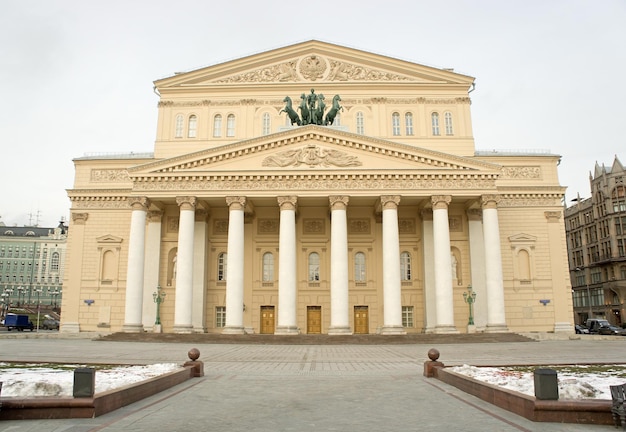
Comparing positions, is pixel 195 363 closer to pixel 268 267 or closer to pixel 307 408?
pixel 307 408

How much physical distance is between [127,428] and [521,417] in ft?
20.5

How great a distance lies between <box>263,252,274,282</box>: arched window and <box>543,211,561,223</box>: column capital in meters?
21.3

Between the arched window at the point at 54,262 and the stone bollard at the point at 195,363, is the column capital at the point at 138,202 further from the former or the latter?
the arched window at the point at 54,262

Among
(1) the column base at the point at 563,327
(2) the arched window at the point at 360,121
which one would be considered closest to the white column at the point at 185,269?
(2) the arched window at the point at 360,121

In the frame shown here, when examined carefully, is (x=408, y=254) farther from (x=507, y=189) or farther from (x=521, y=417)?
(x=521, y=417)

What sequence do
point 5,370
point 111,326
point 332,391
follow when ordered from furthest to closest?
point 111,326
point 5,370
point 332,391

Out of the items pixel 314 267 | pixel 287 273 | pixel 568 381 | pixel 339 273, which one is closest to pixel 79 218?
A: pixel 287 273

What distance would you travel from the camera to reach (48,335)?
40031mm

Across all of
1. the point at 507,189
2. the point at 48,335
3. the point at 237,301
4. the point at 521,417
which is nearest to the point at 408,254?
the point at 507,189

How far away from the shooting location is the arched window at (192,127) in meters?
47.6

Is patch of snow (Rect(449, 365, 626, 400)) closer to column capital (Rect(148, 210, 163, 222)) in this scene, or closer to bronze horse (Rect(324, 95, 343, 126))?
bronze horse (Rect(324, 95, 343, 126))

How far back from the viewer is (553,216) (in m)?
44.0

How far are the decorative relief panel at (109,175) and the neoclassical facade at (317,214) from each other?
0.37ft

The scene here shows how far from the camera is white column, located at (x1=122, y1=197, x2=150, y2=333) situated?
38.2m
